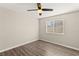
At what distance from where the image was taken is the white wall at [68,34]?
3699 millimetres

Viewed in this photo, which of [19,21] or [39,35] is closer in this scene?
[39,35]

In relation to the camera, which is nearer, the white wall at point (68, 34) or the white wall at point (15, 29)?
the white wall at point (15, 29)

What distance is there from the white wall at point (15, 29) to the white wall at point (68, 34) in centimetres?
53

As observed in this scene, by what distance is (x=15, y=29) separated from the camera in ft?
13.0

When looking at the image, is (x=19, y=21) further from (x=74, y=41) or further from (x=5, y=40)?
(x=74, y=41)

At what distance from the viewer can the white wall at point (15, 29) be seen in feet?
11.5

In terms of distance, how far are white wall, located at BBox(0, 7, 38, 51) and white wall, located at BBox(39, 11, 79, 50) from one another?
1.74ft

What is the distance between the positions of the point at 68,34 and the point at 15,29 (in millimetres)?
2373

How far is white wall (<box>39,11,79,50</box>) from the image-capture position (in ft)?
12.1

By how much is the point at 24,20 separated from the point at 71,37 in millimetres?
2268

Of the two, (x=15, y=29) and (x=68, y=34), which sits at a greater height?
(x=15, y=29)

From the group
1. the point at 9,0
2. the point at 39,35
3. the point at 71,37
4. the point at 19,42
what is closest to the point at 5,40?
the point at 19,42

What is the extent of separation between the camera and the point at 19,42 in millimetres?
3867

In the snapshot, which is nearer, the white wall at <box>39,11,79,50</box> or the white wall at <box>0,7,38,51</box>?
the white wall at <box>0,7,38,51</box>
